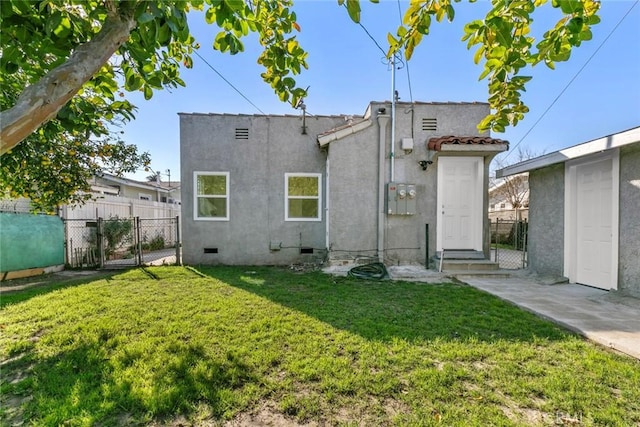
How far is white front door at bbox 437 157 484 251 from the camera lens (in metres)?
7.51

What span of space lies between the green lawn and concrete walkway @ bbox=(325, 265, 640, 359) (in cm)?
32

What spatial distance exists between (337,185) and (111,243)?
9.10 m

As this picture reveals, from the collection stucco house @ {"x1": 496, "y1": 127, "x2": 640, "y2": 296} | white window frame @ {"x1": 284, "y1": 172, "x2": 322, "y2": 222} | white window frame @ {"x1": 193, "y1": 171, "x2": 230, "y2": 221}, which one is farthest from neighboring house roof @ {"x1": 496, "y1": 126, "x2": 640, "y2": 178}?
white window frame @ {"x1": 193, "y1": 171, "x2": 230, "y2": 221}

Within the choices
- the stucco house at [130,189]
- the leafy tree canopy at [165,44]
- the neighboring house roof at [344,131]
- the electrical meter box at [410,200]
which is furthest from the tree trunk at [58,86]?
the stucco house at [130,189]

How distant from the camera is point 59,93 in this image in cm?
206

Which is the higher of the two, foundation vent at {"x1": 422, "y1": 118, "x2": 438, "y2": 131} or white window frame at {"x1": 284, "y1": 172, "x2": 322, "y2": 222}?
foundation vent at {"x1": 422, "y1": 118, "x2": 438, "y2": 131}

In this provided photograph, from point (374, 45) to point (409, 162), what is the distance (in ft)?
10.0

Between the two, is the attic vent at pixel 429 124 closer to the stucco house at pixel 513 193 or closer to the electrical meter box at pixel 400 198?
the electrical meter box at pixel 400 198

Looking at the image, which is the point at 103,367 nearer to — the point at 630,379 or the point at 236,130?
the point at 630,379

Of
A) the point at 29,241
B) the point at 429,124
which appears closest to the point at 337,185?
the point at 429,124

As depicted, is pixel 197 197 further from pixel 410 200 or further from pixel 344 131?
pixel 410 200

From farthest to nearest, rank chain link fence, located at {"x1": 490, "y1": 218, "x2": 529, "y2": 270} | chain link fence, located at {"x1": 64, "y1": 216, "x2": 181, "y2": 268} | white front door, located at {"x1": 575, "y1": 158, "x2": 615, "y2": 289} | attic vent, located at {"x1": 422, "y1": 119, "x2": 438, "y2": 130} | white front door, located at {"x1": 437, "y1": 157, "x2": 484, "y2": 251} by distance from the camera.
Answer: chain link fence, located at {"x1": 64, "y1": 216, "x2": 181, "y2": 268} < chain link fence, located at {"x1": 490, "y1": 218, "x2": 529, "y2": 270} < attic vent, located at {"x1": 422, "y1": 119, "x2": 438, "y2": 130} < white front door, located at {"x1": 437, "y1": 157, "x2": 484, "y2": 251} < white front door, located at {"x1": 575, "y1": 158, "x2": 615, "y2": 289}

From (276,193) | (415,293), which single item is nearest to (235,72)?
(276,193)

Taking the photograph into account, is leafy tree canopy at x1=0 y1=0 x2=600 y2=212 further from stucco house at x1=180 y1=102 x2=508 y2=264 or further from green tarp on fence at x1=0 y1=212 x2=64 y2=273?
green tarp on fence at x1=0 y1=212 x2=64 y2=273
